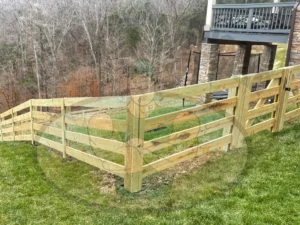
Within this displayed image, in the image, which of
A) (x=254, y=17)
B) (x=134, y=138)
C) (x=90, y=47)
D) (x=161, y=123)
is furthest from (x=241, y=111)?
(x=90, y=47)

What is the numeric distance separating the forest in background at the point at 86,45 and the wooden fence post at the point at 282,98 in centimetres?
1757

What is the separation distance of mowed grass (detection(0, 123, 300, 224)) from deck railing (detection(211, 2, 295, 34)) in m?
4.54

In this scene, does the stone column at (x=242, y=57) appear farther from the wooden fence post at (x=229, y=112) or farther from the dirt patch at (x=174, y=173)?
the dirt patch at (x=174, y=173)

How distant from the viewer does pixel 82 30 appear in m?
25.5

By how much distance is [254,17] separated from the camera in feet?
28.2

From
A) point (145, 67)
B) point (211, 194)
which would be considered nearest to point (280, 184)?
point (211, 194)

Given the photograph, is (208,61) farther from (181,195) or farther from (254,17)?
(181,195)

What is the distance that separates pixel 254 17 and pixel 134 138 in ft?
23.4

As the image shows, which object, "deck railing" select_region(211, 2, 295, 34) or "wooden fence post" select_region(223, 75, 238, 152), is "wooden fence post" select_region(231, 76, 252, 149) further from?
"deck railing" select_region(211, 2, 295, 34)

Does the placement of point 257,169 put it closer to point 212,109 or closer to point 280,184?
point 280,184

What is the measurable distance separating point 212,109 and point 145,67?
19.6 m

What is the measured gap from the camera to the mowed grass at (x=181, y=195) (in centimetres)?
292

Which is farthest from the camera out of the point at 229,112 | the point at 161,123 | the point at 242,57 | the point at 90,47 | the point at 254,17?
the point at 90,47

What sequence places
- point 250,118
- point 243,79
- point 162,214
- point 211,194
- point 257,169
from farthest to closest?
point 250,118 → point 243,79 → point 257,169 → point 211,194 → point 162,214
